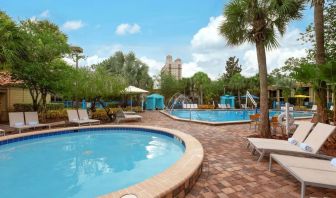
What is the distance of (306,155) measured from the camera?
5145 mm

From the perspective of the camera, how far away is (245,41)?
30.3 ft

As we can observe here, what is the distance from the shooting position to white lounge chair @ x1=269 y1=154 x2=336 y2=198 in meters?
3.25

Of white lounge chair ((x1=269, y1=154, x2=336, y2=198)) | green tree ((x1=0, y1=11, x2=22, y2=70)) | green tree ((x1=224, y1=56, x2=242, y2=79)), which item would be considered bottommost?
white lounge chair ((x1=269, y1=154, x2=336, y2=198))

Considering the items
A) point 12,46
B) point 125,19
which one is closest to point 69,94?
point 12,46

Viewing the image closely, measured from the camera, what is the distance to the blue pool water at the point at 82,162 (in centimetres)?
501

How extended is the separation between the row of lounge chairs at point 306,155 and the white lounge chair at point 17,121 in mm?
9824

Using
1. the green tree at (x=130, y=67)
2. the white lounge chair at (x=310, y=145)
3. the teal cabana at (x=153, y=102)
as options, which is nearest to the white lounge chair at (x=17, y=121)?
the white lounge chair at (x=310, y=145)

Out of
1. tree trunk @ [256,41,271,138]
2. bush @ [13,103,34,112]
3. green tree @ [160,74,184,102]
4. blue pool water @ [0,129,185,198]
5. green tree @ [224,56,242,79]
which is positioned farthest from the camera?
green tree @ [224,56,242,79]

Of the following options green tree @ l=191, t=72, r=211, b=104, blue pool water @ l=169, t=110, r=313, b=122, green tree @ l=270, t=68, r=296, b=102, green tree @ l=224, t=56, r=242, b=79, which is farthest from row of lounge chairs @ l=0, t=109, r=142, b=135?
green tree @ l=224, t=56, r=242, b=79

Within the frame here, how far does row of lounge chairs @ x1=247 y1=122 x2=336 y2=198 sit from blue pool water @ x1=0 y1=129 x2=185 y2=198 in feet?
9.23

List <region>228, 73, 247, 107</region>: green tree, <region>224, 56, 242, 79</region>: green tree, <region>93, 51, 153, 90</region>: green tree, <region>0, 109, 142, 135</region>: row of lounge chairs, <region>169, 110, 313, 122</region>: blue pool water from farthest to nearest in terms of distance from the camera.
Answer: <region>224, 56, 242, 79</region>: green tree < <region>228, 73, 247, 107</region>: green tree < <region>93, 51, 153, 90</region>: green tree < <region>169, 110, 313, 122</region>: blue pool water < <region>0, 109, 142, 135</region>: row of lounge chairs

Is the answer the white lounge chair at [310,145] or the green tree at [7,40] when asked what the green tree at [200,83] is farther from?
the white lounge chair at [310,145]

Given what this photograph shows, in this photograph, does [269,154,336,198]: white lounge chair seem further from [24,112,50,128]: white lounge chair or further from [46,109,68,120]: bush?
[46,109,68,120]: bush

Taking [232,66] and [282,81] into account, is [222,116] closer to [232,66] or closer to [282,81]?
[282,81]
